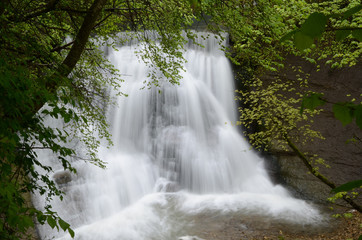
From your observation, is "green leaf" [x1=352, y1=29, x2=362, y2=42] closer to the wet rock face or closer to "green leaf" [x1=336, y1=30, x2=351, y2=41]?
"green leaf" [x1=336, y1=30, x2=351, y2=41]

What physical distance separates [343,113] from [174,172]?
9253mm

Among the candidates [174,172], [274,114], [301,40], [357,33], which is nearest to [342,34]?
[357,33]

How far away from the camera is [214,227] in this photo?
7090 mm

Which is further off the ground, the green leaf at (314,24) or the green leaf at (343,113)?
the green leaf at (314,24)

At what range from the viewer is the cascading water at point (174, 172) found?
24.4 ft

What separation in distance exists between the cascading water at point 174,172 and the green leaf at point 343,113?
584 cm

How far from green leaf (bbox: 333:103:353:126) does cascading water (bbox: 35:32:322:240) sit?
5.84 metres

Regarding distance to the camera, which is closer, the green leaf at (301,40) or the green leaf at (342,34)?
the green leaf at (301,40)

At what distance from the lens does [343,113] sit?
0.99m

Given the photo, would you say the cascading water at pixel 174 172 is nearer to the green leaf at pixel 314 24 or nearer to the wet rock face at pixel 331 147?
the wet rock face at pixel 331 147

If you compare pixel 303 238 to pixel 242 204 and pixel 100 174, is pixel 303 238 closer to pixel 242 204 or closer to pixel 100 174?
pixel 242 204

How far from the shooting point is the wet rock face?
9.17 m

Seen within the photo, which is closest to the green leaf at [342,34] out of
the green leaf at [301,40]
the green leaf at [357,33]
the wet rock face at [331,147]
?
the green leaf at [357,33]

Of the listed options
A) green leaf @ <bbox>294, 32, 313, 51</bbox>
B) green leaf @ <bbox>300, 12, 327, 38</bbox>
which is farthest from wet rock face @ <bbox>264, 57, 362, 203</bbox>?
green leaf @ <bbox>300, 12, 327, 38</bbox>
